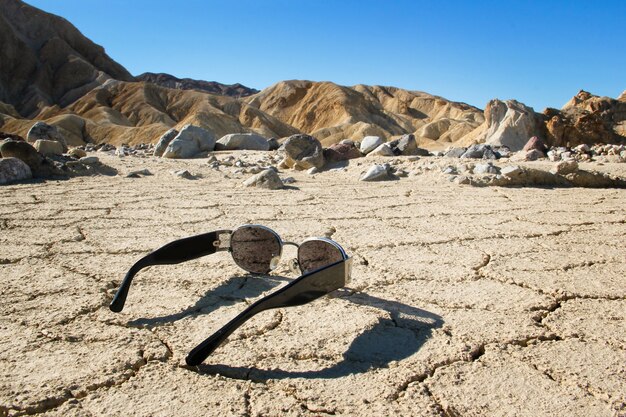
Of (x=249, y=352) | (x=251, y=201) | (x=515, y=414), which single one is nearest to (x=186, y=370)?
(x=249, y=352)

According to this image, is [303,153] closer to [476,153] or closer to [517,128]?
[476,153]

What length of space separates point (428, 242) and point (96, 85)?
1741 inches

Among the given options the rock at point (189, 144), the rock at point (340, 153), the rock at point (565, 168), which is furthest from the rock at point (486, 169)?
the rock at point (189, 144)

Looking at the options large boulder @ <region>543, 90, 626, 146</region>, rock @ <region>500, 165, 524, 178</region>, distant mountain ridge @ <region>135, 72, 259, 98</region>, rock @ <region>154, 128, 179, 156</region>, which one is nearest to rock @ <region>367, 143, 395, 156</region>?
rock @ <region>500, 165, 524, 178</region>

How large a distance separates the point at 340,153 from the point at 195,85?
67902 millimetres

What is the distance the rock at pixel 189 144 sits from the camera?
8.13 m

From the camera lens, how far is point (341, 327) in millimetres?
1294

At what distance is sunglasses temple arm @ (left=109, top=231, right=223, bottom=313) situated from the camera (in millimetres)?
1381

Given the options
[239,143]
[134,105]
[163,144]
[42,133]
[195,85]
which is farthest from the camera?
[195,85]

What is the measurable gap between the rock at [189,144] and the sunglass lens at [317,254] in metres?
7.04

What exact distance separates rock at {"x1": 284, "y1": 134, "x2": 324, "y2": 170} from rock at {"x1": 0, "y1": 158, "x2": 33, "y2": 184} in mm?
3001

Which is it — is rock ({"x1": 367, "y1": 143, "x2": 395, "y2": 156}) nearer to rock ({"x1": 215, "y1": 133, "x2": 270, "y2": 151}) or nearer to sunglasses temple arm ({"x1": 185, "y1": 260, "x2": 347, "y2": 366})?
rock ({"x1": 215, "y1": 133, "x2": 270, "y2": 151})

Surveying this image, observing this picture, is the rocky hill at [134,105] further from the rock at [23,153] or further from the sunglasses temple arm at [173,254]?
the sunglasses temple arm at [173,254]

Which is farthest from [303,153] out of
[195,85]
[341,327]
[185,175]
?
[195,85]
